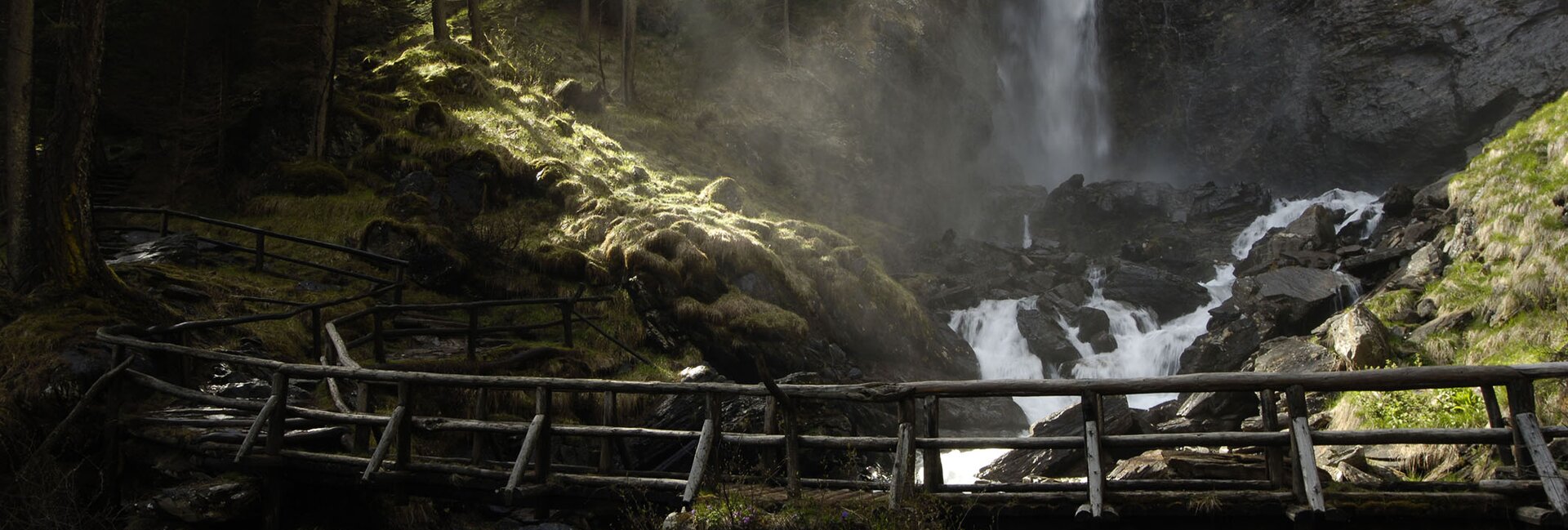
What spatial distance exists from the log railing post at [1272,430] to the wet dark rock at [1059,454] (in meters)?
4.20

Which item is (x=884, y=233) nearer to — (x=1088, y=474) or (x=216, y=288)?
(x=216, y=288)

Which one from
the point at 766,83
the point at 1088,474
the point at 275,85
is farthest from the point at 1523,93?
the point at 275,85

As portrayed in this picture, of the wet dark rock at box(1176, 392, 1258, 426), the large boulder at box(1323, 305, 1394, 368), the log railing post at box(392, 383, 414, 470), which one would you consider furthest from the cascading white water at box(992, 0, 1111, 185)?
the log railing post at box(392, 383, 414, 470)

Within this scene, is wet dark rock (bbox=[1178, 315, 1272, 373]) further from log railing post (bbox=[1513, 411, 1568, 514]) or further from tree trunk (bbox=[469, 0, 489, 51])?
tree trunk (bbox=[469, 0, 489, 51])

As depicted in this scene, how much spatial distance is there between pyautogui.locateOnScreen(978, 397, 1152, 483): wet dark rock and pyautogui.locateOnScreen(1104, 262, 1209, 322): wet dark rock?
35.2 feet

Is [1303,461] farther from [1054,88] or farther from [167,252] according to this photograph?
[1054,88]

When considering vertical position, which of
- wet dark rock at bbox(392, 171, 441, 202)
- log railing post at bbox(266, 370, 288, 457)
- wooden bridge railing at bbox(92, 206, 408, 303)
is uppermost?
wet dark rock at bbox(392, 171, 441, 202)

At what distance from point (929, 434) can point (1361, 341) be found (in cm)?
1053

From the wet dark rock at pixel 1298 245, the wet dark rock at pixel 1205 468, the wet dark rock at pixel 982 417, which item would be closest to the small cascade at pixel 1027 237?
the wet dark rock at pixel 1298 245

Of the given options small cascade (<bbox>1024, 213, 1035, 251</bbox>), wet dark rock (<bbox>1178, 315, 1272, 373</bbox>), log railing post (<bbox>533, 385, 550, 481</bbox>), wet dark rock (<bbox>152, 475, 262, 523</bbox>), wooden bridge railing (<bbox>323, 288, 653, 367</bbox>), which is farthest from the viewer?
small cascade (<bbox>1024, 213, 1035, 251</bbox>)

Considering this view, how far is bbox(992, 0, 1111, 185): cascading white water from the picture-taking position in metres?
49.4

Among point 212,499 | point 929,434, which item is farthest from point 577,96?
point 929,434

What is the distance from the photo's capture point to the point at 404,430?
9.79 metres

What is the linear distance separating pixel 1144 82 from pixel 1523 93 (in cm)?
1712
